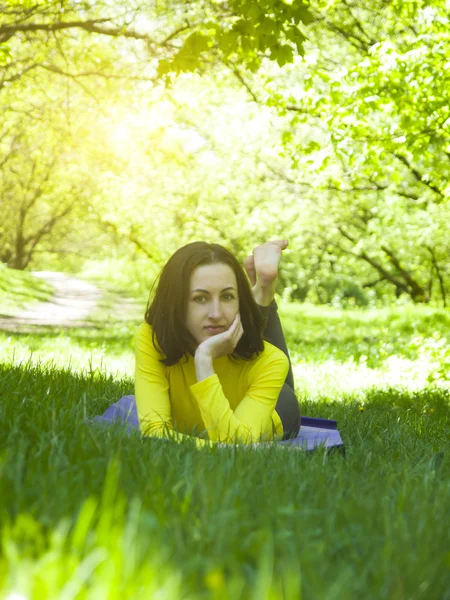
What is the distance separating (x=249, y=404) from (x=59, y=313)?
14.6 meters

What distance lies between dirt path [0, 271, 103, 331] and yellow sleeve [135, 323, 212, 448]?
9731 mm

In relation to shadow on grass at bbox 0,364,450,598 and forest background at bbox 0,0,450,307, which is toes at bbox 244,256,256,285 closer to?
shadow on grass at bbox 0,364,450,598

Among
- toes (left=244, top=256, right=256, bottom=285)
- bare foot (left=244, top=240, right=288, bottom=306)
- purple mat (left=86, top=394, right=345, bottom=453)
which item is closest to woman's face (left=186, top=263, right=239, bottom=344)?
purple mat (left=86, top=394, right=345, bottom=453)

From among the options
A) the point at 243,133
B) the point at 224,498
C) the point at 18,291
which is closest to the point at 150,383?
the point at 224,498

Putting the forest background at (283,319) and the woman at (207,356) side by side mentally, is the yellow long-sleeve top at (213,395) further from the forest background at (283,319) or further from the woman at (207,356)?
the forest background at (283,319)

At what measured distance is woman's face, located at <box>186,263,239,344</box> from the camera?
3.44 meters

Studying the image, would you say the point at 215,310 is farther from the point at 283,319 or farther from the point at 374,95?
the point at 283,319

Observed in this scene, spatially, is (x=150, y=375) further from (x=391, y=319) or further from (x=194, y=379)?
(x=391, y=319)

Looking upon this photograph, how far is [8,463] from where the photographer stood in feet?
A: 6.52

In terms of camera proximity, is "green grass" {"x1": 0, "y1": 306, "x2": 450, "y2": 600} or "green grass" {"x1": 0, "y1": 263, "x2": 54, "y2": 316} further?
"green grass" {"x1": 0, "y1": 263, "x2": 54, "y2": 316}

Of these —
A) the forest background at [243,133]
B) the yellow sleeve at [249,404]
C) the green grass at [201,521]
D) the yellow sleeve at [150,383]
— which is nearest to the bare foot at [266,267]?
the yellow sleeve at [249,404]

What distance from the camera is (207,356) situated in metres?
3.26

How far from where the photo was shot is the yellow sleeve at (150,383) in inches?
131

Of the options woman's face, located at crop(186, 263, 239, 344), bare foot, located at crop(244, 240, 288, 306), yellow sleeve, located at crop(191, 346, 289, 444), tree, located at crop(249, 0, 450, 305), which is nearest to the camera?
yellow sleeve, located at crop(191, 346, 289, 444)
